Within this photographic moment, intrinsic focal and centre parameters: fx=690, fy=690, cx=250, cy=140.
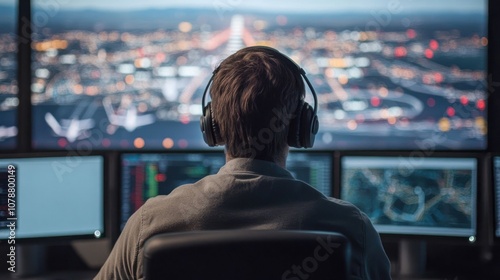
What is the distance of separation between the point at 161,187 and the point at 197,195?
126 cm

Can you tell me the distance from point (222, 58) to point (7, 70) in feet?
2.76

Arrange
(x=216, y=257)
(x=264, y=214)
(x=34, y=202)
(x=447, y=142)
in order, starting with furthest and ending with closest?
(x=447, y=142)
(x=34, y=202)
(x=264, y=214)
(x=216, y=257)

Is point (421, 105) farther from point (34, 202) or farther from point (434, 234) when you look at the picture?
point (34, 202)

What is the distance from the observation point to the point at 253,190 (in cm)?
124

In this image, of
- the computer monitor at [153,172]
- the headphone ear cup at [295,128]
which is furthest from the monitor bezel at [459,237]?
the headphone ear cup at [295,128]

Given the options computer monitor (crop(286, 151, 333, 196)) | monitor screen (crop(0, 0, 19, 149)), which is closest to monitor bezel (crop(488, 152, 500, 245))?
computer monitor (crop(286, 151, 333, 196))

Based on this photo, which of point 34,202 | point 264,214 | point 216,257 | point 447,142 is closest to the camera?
point 216,257

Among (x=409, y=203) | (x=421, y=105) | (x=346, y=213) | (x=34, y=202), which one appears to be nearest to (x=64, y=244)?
(x=34, y=202)

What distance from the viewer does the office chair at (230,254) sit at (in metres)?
1.06

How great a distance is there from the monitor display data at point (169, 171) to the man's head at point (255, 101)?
3.64 feet

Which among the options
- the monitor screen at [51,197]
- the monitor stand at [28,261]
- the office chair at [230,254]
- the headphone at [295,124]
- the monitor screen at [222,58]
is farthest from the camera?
the monitor screen at [222,58]

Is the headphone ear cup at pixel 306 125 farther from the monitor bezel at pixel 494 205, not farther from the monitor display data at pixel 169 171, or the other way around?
the monitor bezel at pixel 494 205

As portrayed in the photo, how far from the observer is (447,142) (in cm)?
260

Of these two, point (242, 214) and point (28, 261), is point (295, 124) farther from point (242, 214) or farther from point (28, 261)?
point (28, 261)
